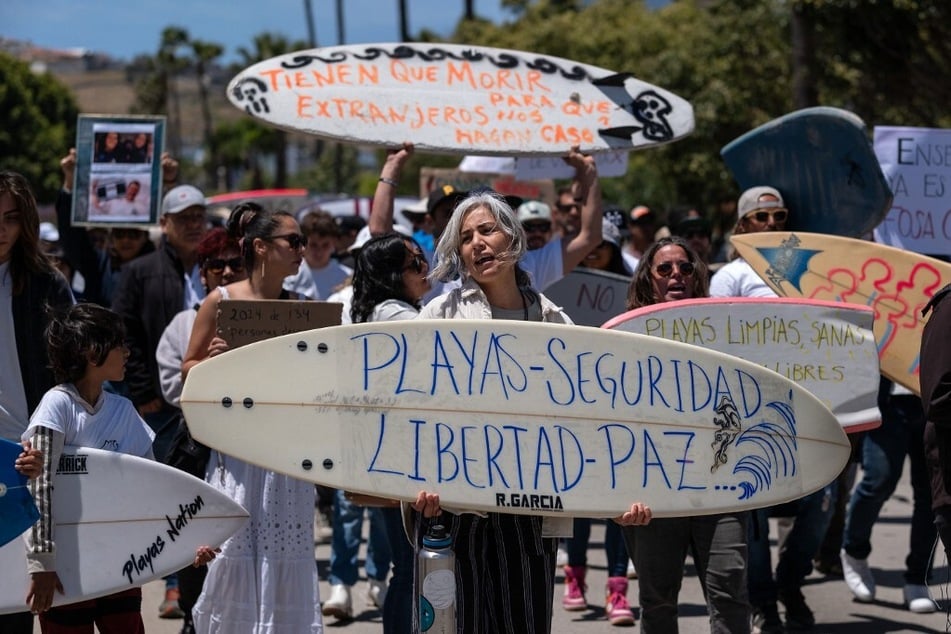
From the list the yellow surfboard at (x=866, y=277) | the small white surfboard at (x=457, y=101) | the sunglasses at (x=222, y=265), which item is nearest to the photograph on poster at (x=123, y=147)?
the small white surfboard at (x=457, y=101)

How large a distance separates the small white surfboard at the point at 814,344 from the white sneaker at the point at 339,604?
2.74 meters

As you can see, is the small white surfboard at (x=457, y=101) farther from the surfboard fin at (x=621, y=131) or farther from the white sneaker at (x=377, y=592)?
the white sneaker at (x=377, y=592)

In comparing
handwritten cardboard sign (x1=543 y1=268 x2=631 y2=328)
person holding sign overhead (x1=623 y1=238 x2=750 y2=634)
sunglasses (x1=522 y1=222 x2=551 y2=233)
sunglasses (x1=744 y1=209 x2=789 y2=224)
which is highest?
sunglasses (x1=522 y1=222 x2=551 y2=233)

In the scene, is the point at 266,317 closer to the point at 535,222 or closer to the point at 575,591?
the point at 575,591

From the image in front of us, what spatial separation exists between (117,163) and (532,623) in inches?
175

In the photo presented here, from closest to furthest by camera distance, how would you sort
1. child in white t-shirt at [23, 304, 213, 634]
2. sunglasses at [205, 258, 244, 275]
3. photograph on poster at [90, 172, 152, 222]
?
child in white t-shirt at [23, 304, 213, 634] < sunglasses at [205, 258, 244, 275] < photograph on poster at [90, 172, 152, 222]

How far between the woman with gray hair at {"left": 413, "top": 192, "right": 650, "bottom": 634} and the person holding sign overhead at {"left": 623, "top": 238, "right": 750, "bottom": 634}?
75 cm

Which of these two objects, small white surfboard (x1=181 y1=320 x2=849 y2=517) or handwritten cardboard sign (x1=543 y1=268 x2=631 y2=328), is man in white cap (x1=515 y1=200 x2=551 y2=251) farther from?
small white surfboard (x1=181 y1=320 x2=849 y2=517)

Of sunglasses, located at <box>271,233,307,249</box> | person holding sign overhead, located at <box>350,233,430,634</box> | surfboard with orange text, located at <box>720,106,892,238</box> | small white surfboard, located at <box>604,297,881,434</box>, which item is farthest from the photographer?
surfboard with orange text, located at <box>720,106,892,238</box>

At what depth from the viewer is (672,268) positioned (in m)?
5.01

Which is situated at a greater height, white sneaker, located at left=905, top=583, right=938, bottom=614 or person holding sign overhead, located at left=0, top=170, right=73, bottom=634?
person holding sign overhead, located at left=0, top=170, right=73, bottom=634

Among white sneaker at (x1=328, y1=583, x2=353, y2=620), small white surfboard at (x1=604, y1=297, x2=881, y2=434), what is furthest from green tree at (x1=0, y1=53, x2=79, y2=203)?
small white surfboard at (x1=604, y1=297, x2=881, y2=434)

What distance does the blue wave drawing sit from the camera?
155 inches

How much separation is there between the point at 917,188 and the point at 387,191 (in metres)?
2.82
